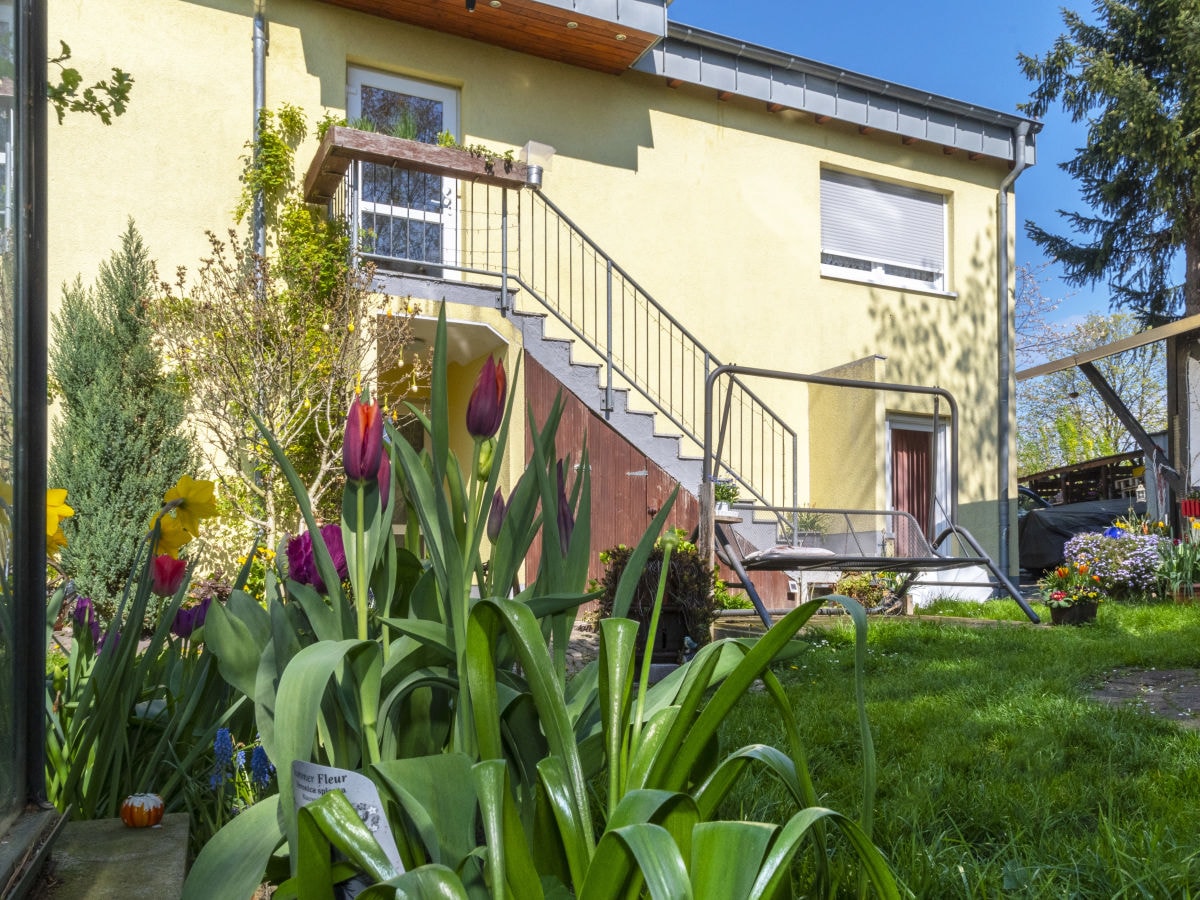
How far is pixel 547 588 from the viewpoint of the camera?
147 cm

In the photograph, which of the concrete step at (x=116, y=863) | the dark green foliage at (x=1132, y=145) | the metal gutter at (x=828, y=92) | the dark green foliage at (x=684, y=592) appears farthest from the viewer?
the dark green foliage at (x=1132, y=145)

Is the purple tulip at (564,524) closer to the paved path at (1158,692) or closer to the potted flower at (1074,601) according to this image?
the paved path at (1158,692)

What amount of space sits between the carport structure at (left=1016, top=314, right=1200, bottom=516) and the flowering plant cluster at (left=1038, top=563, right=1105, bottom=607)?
238 centimetres

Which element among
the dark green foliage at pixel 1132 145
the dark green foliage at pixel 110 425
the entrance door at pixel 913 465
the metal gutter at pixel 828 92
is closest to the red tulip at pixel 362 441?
the dark green foliage at pixel 110 425

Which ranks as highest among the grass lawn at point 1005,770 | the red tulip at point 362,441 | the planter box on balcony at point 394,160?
the planter box on balcony at point 394,160

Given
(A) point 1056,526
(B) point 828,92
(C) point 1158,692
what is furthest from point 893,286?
(C) point 1158,692

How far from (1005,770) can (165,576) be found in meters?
2.07

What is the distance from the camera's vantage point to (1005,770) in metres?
2.55

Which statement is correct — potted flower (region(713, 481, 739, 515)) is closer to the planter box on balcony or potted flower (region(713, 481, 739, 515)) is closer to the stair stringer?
the stair stringer

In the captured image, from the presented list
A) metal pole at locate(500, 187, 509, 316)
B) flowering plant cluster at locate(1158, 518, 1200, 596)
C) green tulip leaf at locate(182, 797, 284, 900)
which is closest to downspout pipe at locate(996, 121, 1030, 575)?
flowering plant cluster at locate(1158, 518, 1200, 596)

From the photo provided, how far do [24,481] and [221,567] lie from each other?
696 cm

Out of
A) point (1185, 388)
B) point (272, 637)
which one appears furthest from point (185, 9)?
point (1185, 388)

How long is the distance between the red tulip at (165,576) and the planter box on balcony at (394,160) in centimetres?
624

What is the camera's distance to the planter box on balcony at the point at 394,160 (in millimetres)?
7410
